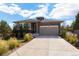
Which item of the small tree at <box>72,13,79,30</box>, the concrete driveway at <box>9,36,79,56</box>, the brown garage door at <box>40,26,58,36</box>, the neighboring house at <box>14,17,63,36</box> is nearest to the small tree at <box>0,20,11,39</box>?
the concrete driveway at <box>9,36,79,56</box>

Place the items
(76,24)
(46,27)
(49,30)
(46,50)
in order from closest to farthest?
(46,50) → (76,24) → (46,27) → (49,30)

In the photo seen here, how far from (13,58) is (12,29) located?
35.0 ft

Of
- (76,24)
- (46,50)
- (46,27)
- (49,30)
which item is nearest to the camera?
(46,50)

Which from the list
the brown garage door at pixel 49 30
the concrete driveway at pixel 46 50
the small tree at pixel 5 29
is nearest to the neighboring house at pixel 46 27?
the brown garage door at pixel 49 30

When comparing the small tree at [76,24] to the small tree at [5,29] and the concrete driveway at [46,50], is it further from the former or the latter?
the concrete driveway at [46,50]

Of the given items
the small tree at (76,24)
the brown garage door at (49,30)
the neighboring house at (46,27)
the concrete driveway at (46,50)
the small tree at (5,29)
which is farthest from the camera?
the brown garage door at (49,30)

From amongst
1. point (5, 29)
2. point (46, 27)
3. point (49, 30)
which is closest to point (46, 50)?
point (5, 29)

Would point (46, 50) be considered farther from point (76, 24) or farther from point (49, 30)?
point (49, 30)

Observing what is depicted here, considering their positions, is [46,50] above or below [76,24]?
below

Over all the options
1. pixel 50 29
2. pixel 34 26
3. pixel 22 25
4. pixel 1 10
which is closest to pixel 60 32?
pixel 50 29

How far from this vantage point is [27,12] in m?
Answer: 17.9

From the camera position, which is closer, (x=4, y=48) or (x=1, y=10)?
(x=4, y=48)

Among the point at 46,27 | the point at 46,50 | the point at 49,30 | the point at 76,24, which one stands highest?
the point at 76,24

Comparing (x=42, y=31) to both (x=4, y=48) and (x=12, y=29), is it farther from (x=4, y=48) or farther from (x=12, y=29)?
(x=4, y=48)
